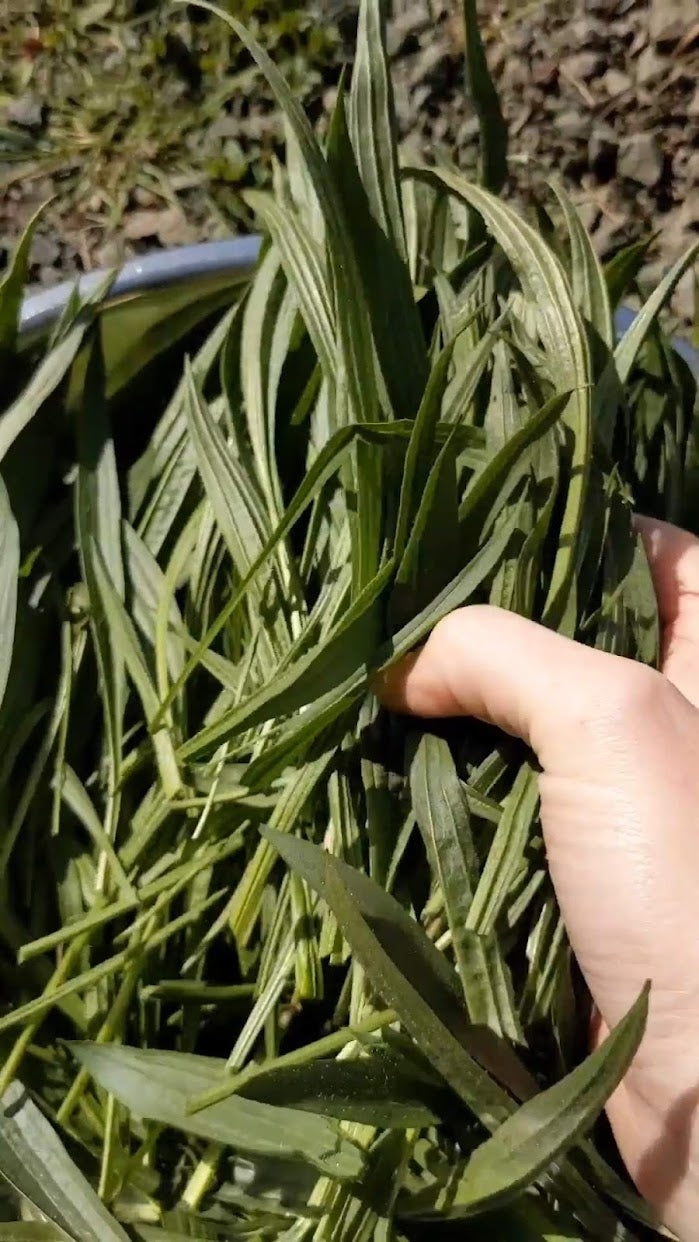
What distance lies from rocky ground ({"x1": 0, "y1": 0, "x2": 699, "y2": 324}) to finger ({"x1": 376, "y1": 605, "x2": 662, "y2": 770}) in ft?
2.03

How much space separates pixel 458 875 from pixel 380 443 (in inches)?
8.1

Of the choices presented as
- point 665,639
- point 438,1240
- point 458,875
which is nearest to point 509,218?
point 665,639

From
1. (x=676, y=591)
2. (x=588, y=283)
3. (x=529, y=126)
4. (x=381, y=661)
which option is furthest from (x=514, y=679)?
(x=529, y=126)

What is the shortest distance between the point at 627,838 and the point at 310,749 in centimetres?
16

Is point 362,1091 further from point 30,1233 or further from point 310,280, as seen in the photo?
point 310,280

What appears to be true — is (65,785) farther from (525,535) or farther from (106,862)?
(525,535)

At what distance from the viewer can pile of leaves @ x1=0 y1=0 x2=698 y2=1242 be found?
1.48 ft

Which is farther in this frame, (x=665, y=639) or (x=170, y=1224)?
(x=665, y=639)

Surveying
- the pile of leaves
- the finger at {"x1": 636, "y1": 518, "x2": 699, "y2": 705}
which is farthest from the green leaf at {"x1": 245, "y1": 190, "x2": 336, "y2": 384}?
the finger at {"x1": 636, "y1": 518, "x2": 699, "y2": 705}

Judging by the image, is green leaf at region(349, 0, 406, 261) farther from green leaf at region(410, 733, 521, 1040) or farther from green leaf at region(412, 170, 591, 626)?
green leaf at region(410, 733, 521, 1040)

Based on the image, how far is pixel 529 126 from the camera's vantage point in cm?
103

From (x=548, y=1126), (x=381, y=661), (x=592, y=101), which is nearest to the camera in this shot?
(x=548, y=1126)

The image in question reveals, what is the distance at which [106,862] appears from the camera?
1.73ft

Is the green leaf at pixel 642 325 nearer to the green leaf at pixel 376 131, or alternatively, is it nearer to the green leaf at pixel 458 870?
the green leaf at pixel 376 131
